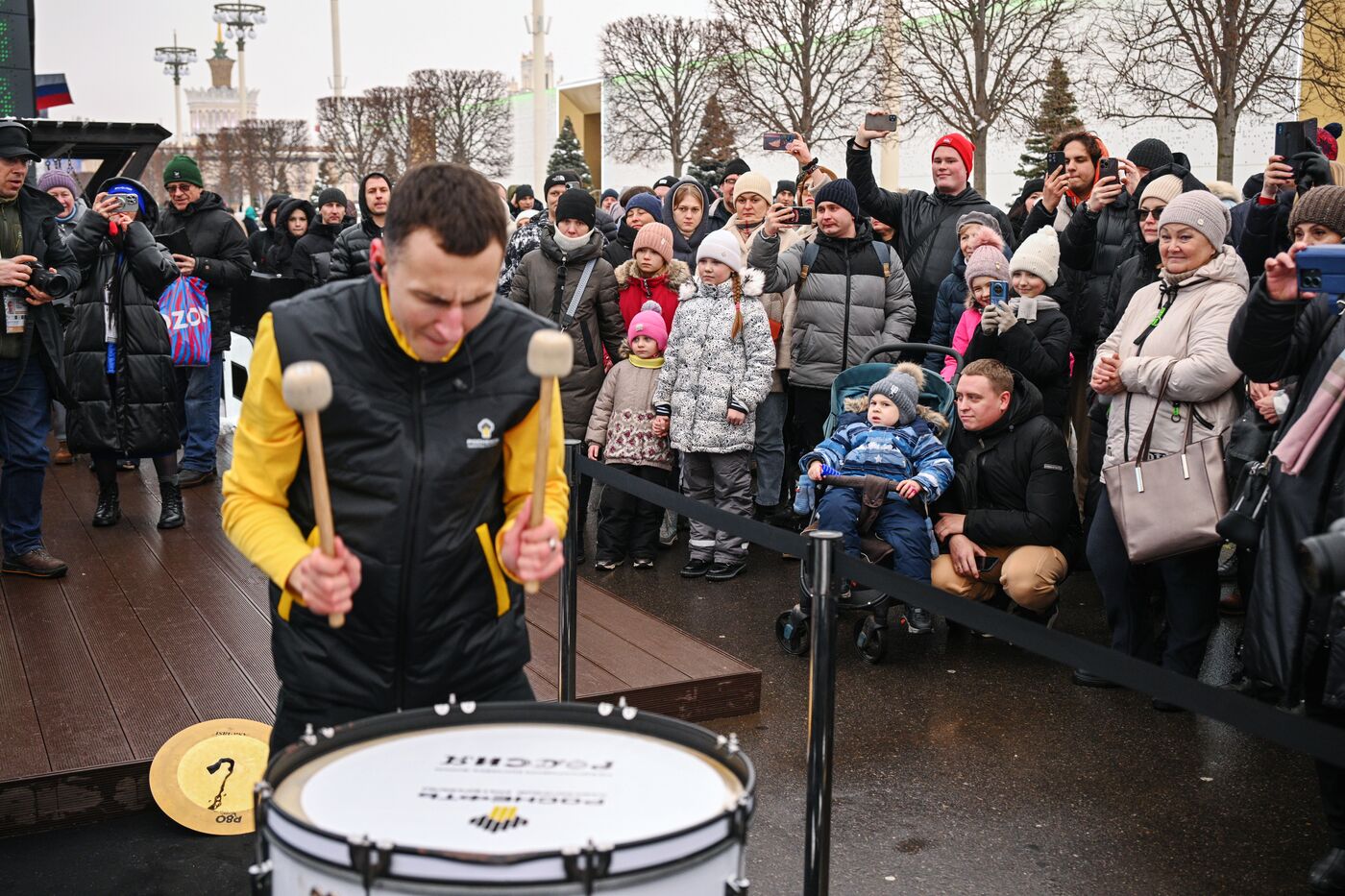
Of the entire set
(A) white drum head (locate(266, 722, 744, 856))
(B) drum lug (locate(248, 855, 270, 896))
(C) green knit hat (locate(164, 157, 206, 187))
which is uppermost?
(C) green knit hat (locate(164, 157, 206, 187))

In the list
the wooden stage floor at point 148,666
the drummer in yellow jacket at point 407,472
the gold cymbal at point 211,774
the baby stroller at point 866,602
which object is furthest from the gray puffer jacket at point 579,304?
the drummer in yellow jacket at point 407,472

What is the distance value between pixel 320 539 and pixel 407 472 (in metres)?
0.34

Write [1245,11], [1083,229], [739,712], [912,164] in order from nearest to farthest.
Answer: [739,712], [1083,229], [1245,11], [912,164]

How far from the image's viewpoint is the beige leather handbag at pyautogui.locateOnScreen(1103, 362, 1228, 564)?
5.40m

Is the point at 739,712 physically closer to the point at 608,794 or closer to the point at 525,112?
the point at 608,794

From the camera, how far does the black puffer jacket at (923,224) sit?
27.0 feet

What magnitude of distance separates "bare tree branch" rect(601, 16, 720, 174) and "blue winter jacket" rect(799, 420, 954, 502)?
31.1m

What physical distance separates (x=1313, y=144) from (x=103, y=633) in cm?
593

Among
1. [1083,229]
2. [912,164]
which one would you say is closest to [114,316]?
[1083,229]

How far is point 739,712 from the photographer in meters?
5.59

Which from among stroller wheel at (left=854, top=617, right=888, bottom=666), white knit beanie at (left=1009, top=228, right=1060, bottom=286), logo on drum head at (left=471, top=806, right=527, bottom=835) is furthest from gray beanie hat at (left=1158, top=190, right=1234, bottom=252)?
logo on drum head at (left=471, top=806, right=527, bottom=835)

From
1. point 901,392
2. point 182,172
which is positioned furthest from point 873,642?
point 182,172

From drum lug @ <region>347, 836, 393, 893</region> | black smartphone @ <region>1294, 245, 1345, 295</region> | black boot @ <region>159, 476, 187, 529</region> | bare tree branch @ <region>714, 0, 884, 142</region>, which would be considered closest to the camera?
drum lug @ <region>347, 836, 393, 893</region>

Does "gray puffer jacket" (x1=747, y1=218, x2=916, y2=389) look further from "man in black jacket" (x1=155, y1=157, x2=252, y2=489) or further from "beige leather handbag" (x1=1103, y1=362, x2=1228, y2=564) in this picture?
"man in black jacket" (x1=155, y1=157, x2=252, y2=489)
